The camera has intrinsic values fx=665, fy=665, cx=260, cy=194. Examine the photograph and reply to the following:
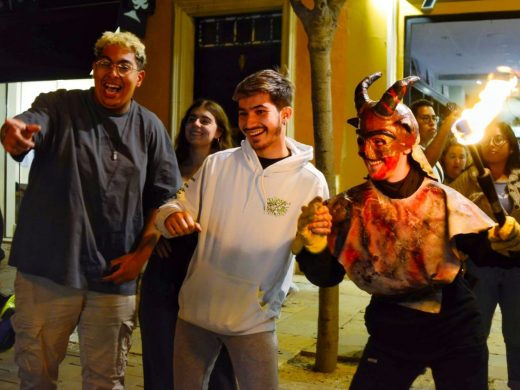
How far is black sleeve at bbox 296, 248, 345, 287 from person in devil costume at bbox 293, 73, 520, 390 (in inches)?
0.5

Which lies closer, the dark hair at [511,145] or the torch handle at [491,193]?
the torch handle at [491,193]

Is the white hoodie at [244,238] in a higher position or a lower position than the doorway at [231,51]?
lower

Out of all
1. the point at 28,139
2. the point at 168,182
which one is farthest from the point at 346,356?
the point at 28,139

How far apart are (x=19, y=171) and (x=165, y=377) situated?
960 centimetres

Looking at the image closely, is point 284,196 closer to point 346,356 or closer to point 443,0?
point 346,356

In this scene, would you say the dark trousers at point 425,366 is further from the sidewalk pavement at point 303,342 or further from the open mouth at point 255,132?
the sidewalk pavement at point 303,342

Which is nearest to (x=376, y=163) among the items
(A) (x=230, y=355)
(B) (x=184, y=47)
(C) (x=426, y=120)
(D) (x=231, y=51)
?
(A) (x=230, y=355)

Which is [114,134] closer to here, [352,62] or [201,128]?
[201,128]

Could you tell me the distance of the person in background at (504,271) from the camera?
4273 mm

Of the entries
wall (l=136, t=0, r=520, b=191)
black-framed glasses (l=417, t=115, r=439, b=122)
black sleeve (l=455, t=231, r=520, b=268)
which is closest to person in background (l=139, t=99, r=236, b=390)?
black sleeve (l=455, t=231, r=520, b=268)

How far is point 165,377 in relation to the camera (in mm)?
3715

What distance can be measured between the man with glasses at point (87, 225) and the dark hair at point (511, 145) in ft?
7.82

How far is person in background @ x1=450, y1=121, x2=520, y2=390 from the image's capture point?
427 centimetres

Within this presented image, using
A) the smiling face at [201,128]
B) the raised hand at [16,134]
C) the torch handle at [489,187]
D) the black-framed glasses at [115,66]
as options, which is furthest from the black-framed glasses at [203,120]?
the torch handle at [489,187]
